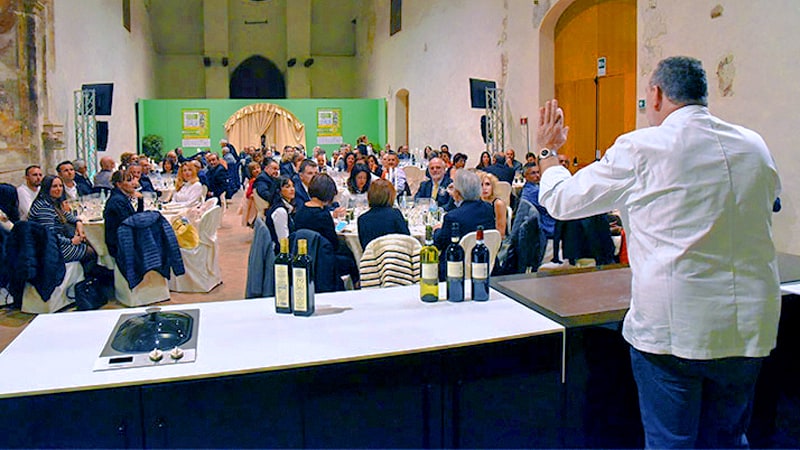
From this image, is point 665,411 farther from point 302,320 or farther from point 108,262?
point 108,262

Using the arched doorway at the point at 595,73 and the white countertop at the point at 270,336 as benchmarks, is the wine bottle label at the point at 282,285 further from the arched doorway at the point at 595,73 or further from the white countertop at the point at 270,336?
the arched doorway at the point at 595,73

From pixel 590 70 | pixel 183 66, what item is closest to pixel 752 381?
pixel 590 70

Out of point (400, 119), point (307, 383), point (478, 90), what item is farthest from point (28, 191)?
point (400, 119)

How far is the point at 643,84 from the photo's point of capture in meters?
9.04

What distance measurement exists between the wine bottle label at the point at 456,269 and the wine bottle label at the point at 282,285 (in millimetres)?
592

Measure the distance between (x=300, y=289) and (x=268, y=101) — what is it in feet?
60.8

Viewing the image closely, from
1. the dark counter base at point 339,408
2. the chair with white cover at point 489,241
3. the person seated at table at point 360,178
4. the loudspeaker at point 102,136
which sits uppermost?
the loudspeaker at point 102,136

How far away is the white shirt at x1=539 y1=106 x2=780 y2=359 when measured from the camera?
5.88 feet

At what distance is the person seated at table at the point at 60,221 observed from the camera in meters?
5.67

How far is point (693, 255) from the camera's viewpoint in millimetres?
1787

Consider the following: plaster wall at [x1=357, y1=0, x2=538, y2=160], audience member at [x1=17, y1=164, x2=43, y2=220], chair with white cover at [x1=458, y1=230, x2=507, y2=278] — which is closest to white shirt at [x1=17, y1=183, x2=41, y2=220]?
audience member at [x1=17, y1=164, x2=43, y2=220]

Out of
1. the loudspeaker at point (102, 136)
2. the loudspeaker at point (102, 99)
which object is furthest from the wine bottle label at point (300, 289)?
the loudspeaker at point (102, 136)

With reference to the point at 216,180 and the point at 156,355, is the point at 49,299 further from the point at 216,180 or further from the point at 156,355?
the point at 216,180

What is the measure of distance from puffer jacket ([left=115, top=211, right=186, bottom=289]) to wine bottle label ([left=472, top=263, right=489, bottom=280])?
3.62 meters
